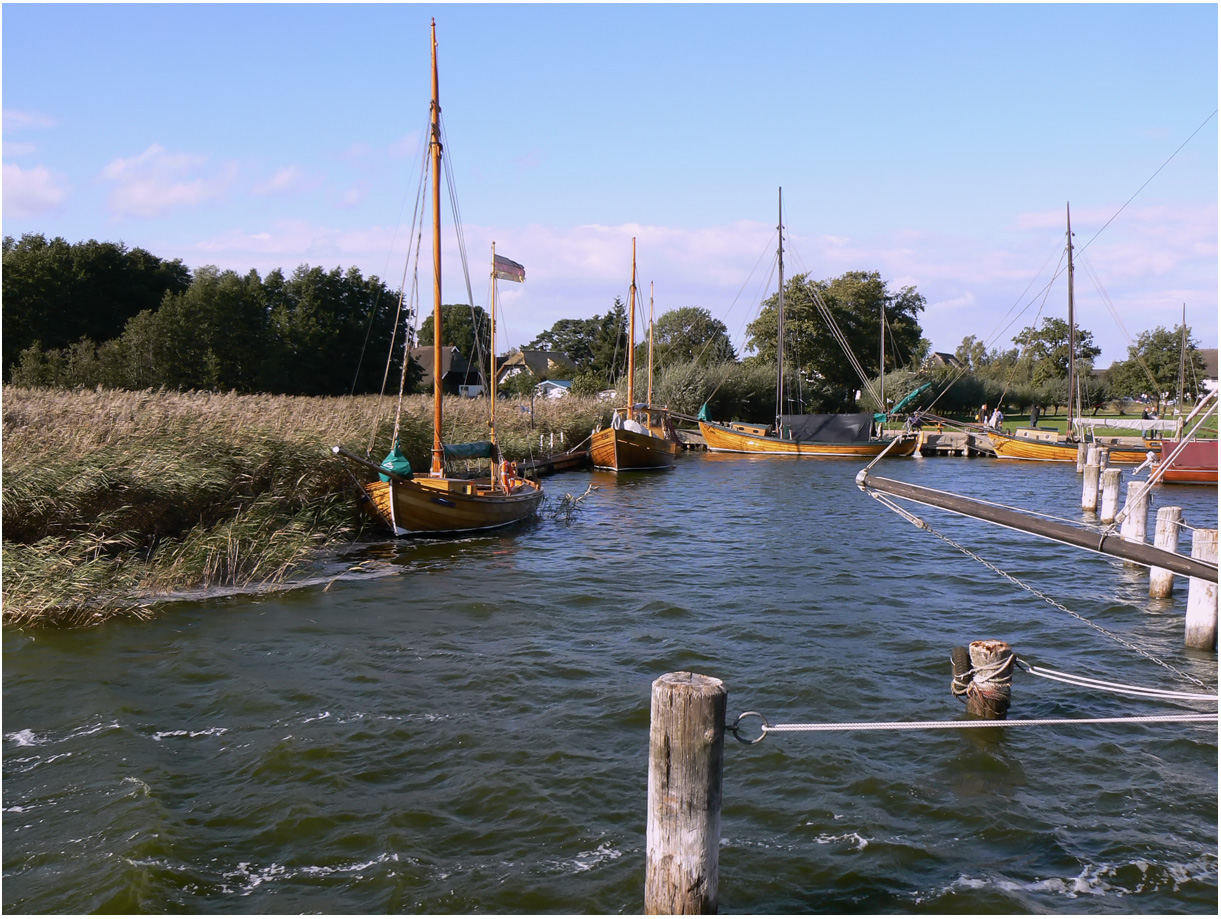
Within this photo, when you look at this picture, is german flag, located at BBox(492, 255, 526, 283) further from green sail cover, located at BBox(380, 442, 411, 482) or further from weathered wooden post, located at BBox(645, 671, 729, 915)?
weathered wooden post, located at BBox(645, 671, 729, 915)

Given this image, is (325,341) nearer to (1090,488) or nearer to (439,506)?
(439,506)

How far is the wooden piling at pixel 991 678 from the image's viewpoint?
26.9ft

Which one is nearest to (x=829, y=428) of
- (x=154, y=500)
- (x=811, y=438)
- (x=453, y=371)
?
(x=811, y=438)

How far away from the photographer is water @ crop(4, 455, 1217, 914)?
5875 millimetres

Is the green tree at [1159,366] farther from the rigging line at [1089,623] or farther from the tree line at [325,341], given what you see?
the rigging line at [1089,623]

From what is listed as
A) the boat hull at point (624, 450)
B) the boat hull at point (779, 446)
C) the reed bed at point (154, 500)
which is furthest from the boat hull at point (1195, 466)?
the reed bed at point (154, 500)

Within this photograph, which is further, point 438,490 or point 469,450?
point 469,450

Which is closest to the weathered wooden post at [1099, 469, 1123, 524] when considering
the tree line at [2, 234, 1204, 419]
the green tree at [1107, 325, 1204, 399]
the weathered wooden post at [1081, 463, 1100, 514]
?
the weathered wooden post at [1081, 463, 1100, 514]

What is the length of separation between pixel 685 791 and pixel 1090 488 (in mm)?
22205

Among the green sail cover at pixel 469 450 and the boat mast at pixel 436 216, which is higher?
the boat mast at pixel 436 216

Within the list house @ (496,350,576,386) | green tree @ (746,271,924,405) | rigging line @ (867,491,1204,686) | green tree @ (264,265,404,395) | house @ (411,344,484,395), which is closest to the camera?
rigging line @ (867,491,1204,686)

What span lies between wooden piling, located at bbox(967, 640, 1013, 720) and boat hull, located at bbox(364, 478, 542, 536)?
38.4 feet

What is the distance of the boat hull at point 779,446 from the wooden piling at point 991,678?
3405 centimetres

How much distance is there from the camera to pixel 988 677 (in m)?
8.23
